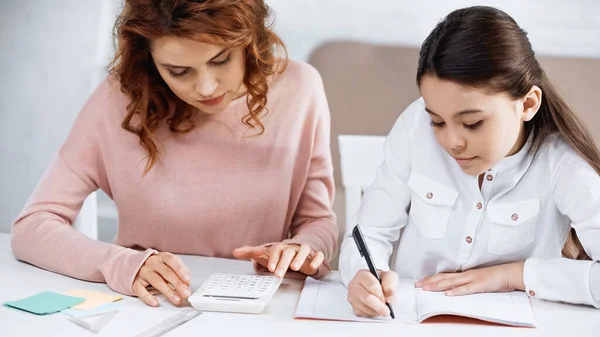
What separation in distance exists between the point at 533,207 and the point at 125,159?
87 cm

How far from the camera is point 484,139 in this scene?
1.32 meters

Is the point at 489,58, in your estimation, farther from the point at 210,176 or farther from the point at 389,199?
the point at 210,176

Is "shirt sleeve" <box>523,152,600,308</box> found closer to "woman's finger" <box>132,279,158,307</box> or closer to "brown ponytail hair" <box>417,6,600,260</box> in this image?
"brown ponytail hair" <box>417,6,600,260</box>

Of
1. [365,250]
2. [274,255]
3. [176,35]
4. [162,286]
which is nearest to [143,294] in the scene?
[162,286]

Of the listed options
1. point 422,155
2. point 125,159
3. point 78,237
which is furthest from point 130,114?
point 422,155

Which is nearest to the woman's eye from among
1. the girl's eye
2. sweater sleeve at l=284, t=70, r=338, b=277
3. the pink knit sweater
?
the pink knit sweater

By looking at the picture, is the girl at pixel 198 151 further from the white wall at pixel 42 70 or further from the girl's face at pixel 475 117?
the white wall at pixel 42 70

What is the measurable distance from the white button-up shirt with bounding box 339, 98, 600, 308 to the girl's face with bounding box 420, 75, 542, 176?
0.12 meters

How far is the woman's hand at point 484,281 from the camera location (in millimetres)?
1381

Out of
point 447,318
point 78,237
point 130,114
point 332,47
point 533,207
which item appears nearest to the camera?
point 447,318

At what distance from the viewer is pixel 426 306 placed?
4.23 feet

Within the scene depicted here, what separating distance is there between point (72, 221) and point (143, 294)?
448 mm

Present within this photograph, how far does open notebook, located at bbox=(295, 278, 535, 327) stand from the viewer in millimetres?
1251

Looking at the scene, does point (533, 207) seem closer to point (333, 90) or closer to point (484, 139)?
point (484, 139)
